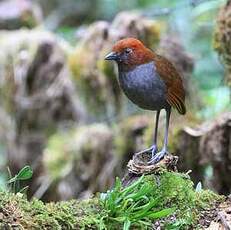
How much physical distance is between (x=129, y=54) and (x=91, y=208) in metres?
0.87

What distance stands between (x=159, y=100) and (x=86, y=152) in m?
3.59

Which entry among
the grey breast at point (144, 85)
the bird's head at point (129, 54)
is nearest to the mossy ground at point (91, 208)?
the grey breast at point (144, 85)

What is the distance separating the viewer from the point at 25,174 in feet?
8.86

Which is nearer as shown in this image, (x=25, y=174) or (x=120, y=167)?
(x=25, y=174)

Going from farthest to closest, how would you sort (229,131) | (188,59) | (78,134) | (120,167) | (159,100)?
(78,134) → (120,167) → (188,59) → (229,131) → (159,100)

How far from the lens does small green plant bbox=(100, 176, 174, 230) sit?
2.50m

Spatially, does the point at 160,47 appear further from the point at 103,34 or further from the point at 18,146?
the point at 18,146

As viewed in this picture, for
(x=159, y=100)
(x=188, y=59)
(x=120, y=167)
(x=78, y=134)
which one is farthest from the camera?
(x=78, y=134)

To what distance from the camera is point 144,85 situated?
3.07m

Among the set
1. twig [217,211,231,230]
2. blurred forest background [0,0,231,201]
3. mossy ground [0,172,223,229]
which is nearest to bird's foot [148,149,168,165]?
mossy ground [0,172,223,229]

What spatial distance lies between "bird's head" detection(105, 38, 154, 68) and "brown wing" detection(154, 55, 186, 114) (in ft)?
0.25

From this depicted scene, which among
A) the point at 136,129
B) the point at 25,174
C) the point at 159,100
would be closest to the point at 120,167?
the point at 136,129

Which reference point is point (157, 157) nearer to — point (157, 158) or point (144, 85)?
point (157, 158)

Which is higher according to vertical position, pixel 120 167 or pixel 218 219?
pixel 218 219
